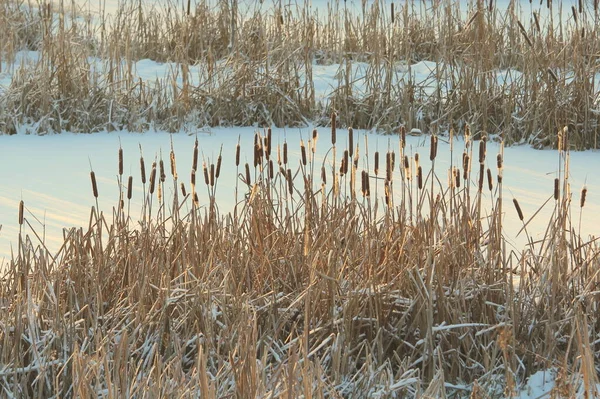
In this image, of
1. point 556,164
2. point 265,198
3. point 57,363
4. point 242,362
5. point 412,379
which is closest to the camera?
point 242,362

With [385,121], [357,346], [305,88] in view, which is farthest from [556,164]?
[357,346]

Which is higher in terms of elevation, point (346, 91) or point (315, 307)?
point (346, 91)

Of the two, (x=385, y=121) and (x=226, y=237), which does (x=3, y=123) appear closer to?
(x=385, y=121)

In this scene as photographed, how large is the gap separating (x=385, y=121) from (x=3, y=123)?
190 cm

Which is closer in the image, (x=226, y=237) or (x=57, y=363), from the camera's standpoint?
(x=57, y=363)

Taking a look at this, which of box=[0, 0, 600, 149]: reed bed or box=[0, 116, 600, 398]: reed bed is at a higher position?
box=[0, 0, 600, 149]: reed bed

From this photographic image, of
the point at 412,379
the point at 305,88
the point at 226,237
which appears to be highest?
the point at 305,88

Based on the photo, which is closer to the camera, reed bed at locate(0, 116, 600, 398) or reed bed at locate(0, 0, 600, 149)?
reed bed at locate(0, 116, 600, 398)

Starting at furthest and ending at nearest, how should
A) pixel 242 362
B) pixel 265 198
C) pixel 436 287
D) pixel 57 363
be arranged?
pixel 265 198, pixel 436 287, pixel 57 363, pixel 242 362

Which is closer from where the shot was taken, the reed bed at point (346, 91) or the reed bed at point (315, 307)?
the reed bed at point (315, 307)

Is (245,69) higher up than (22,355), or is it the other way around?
(245,69)

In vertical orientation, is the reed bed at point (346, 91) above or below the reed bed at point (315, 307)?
above

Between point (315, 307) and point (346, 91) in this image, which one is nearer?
point (315, 307)

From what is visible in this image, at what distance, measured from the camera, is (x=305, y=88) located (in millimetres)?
4582
